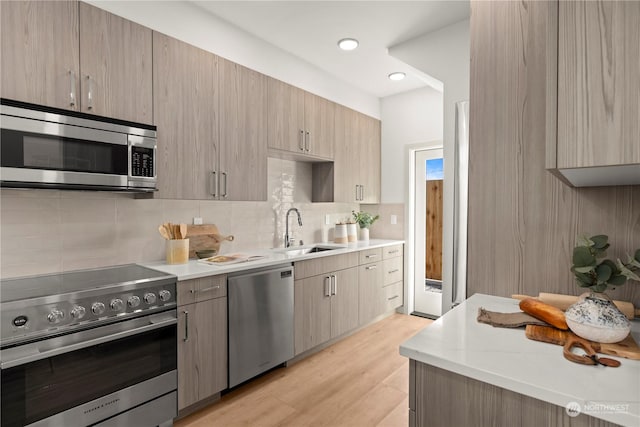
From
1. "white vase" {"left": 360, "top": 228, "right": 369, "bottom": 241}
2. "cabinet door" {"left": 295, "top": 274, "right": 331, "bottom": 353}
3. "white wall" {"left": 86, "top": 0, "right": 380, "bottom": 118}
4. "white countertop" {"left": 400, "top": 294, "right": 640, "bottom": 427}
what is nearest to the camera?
"white countertop" {"left": 400, "top": 294, "right": 640, "bottom": 427}

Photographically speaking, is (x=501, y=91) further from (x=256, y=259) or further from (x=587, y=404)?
(x=256, y=259)

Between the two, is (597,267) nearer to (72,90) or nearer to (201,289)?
(201,289)

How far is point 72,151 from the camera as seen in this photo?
1.71 meters

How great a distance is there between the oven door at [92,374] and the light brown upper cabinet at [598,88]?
6.47 ft

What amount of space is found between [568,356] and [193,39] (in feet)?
8.82

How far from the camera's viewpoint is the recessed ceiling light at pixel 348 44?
2824 mm

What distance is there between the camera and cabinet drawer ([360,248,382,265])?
3.40 m

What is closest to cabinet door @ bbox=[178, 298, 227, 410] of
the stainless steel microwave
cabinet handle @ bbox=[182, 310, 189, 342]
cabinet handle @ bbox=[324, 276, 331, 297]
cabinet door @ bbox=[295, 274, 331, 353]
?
cabinet handle @ bbox=[182, 310, 189, 342]

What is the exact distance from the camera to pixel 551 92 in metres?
0.85

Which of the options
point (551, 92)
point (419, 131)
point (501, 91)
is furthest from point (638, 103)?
point (419, 131)

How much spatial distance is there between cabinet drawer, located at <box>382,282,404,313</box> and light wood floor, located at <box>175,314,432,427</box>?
29.1 inches

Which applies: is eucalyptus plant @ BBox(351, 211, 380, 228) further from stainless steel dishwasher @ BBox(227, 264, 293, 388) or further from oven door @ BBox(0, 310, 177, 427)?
oven door @ BBox(0, 310, 177, 427)

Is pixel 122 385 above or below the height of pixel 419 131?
below

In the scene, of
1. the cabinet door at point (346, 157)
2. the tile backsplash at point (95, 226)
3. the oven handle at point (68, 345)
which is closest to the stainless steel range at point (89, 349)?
the oven handle at point (68, 345)
